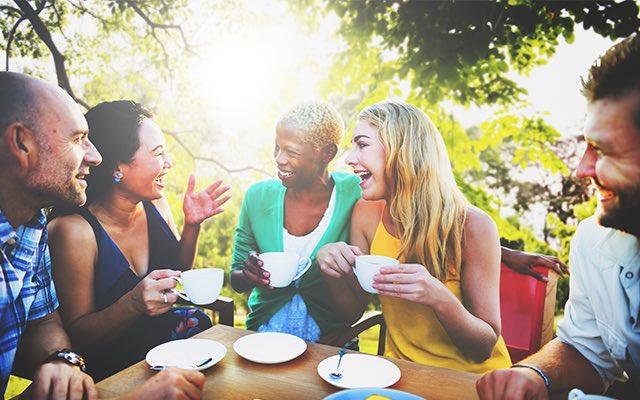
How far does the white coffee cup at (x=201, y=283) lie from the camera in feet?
5.44

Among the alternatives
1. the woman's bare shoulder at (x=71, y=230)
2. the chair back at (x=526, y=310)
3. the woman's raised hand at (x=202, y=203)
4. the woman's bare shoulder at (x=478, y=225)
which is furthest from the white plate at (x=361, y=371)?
the woman's bare shoulder at (x=71, y=230)

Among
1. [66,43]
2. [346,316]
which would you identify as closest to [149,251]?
[346,316]

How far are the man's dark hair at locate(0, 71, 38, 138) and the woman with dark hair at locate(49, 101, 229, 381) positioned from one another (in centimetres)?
46

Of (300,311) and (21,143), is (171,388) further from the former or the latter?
(300,311)

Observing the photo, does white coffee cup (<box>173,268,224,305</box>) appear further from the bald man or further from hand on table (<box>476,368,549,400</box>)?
hand on table (<box>476,368,549,400</box>)

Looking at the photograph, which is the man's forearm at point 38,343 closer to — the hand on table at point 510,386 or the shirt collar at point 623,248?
the hand on table at point 510,386

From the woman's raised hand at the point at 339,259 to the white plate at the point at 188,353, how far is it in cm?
65

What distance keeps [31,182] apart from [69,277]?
0.51 meters

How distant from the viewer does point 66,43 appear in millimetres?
2617

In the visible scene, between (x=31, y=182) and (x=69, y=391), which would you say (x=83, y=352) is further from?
(x=31, y=182)

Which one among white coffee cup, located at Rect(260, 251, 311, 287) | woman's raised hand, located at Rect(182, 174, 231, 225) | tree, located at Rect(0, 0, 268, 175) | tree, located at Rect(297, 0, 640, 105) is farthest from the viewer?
tree, located at Rect(297, 0, 640, 105)

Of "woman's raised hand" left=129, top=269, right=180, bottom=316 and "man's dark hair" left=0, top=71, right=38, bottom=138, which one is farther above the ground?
"man's dark hair" left=0, top=71, right=38, bottom=138

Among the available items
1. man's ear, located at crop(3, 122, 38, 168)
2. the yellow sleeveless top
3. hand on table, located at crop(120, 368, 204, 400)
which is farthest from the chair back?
man's ear, located at crop(3, 122, 38, 168)

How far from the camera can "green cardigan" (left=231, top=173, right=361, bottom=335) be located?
2367 mm
